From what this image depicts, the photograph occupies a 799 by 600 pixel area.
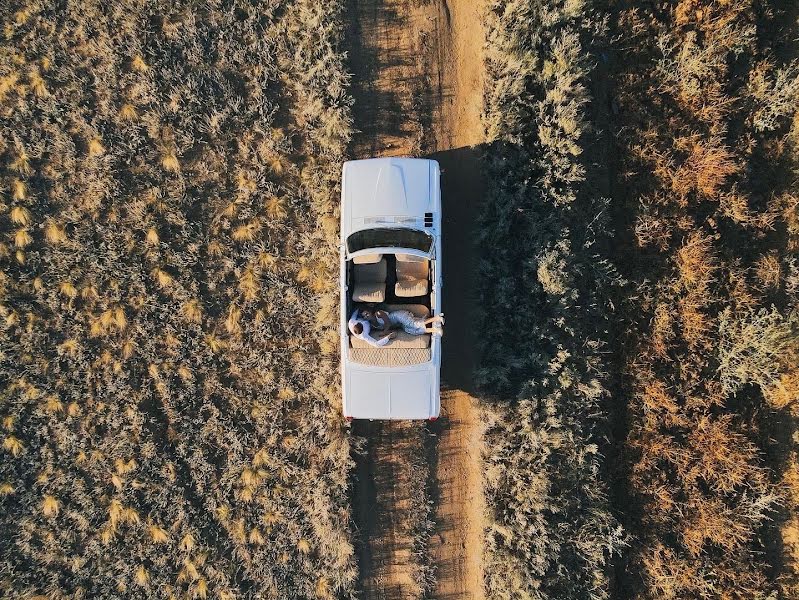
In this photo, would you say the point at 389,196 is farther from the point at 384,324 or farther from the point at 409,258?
the point at 384,324

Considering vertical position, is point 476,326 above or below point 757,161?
below

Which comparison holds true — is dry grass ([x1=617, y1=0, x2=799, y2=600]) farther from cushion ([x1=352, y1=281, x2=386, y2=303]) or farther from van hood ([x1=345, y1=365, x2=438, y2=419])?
cushion ([x1=352, y1=281, x2=386, y2=303])

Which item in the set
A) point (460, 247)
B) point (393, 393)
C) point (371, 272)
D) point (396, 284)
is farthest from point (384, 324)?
point (460, 247)

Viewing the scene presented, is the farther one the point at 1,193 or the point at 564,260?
the point at 1,193

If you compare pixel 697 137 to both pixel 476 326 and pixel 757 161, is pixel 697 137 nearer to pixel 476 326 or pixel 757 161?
pixel 757 161

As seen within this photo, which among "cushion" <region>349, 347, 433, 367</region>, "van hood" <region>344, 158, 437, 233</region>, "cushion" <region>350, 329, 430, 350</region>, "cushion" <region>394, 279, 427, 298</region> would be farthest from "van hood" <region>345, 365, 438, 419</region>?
"van hood" <region>344, 158, 437, 233</region>

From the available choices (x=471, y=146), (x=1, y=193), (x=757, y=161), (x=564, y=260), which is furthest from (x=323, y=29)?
(x=757, y=161)

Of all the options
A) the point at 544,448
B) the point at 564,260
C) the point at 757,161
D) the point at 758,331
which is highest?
the point at 757,161
